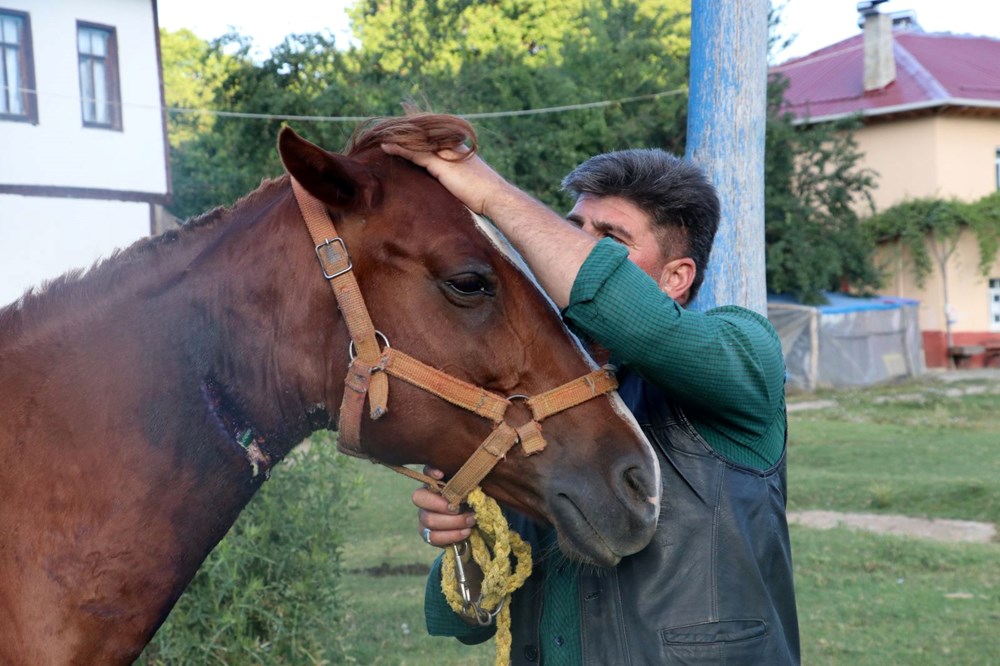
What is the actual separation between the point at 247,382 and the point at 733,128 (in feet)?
6.87

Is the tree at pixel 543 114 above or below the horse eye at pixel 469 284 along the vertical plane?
above

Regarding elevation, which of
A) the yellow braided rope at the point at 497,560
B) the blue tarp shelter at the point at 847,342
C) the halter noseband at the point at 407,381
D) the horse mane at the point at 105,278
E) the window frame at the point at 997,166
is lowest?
the blue tarp shelter at the point at 847,342

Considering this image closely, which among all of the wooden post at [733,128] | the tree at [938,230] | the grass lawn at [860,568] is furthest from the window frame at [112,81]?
the tree at [938,230]

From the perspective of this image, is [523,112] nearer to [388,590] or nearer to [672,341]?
[388,590]

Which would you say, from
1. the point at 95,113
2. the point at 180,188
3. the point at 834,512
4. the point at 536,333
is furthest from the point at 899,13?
the point at 536,333

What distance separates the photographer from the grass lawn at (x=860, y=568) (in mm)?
6027

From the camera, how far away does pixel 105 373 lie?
2283 millimetres

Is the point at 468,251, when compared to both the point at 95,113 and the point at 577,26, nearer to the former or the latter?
the point at 95,113

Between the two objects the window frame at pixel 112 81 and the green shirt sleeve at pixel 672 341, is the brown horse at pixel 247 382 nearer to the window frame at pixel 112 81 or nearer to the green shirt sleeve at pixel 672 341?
the green shirt sleeve at pixel 672 341

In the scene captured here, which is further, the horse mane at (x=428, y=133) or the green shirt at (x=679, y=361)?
the horse mane at (x=428, y=133)

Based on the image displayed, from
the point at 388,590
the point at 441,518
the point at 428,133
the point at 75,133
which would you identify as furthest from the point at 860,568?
the point at 75,133

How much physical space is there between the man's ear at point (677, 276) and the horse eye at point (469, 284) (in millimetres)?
555

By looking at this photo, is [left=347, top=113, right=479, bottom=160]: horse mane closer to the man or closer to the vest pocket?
the man

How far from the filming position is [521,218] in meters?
2.30
